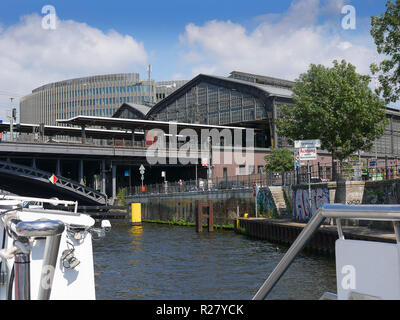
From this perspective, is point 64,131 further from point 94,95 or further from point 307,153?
point 94,95

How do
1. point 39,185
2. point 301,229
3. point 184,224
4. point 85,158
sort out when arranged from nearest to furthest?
point 301,229, point 184,224, point 39,185, point 85,158

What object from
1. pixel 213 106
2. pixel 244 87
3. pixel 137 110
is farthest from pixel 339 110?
pixel 137 110

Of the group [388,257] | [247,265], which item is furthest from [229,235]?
[388,257]

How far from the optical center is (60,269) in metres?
5.78

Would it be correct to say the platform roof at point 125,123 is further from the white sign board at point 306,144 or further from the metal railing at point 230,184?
the white sign board at point 306,144

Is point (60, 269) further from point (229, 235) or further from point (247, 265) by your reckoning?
point (229, 235)

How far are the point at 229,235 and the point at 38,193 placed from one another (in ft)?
151

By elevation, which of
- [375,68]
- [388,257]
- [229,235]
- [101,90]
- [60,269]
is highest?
[101,90]

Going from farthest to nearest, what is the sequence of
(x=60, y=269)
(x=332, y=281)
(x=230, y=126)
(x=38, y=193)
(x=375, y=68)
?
(x=230, y=126) < (x=38, y=193) < (x=375, y=68) < (x=332, y=281) < (x=60, y=269)

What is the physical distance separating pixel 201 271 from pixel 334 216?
748 inches

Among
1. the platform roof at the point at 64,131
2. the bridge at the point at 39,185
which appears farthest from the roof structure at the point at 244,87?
the bridge at the point at 39,185

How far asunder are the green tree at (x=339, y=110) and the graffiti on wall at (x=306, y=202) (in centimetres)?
263

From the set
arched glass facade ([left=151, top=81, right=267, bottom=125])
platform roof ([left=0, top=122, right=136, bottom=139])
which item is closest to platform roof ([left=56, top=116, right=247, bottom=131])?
arched glass facade ([left=151, top=81, right=267, bottom=125])

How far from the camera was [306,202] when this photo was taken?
32.3m
